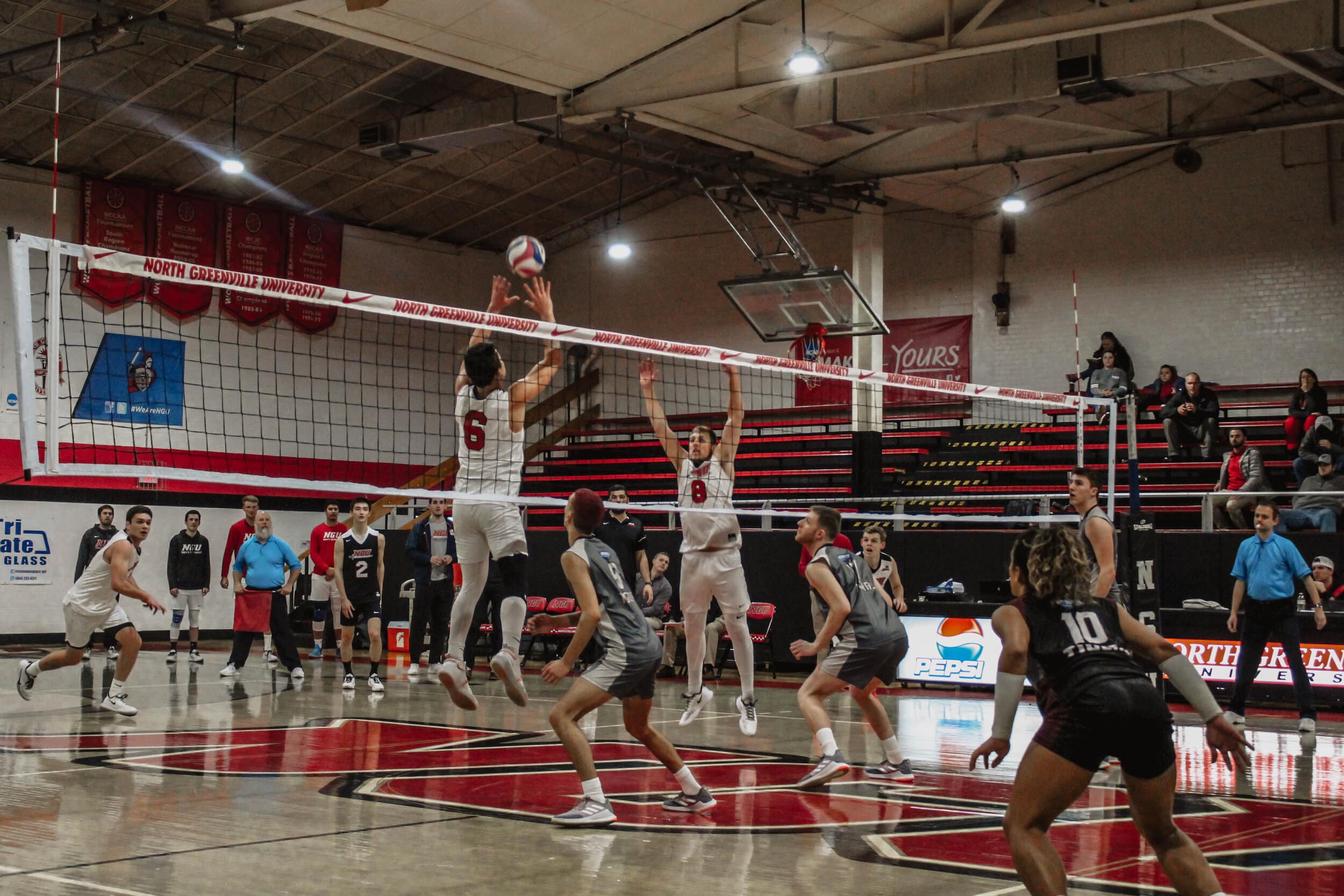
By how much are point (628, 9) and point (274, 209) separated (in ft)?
38.9

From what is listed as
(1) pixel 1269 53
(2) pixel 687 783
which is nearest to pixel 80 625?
(2) pixel 687 783

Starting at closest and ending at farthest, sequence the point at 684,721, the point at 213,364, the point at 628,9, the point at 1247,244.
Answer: the point at 684,721 → the point at 628,9 → the point at 1247,244 → the point at 213,364

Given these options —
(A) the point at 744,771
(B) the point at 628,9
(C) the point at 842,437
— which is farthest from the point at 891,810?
(C) the point at 842,437

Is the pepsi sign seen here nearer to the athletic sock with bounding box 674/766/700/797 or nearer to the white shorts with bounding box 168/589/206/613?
the athletic sock with bounding box 674/766/700/797

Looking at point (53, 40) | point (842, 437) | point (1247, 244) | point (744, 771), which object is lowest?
point (744, 771)

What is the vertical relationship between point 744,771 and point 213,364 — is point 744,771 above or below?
below

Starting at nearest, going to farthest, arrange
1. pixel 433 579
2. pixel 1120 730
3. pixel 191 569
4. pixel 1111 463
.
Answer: pixel 1120 730 < pixel 1111 463 < pixel 433 579 < pixel 191 569

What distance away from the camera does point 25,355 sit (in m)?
6.59

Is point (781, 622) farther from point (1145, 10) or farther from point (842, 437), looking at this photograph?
point (1145, 10)

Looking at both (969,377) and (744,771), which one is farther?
(969,377)

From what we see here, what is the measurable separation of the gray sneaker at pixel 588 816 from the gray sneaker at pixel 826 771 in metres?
1.44

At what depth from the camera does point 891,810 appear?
6840 mm

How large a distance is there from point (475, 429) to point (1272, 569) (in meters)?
6.75

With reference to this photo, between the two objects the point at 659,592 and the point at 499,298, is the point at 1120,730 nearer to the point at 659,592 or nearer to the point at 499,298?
the point at 499,298
